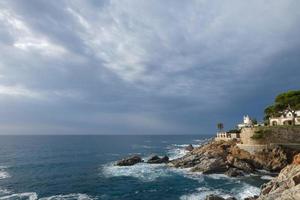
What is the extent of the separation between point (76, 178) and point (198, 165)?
2756 cm

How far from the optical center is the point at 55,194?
154 ft

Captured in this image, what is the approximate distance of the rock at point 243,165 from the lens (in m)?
58.9

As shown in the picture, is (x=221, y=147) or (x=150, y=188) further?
(x=221, y=147)

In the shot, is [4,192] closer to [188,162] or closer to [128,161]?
[128,161]

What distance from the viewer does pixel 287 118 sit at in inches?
3184

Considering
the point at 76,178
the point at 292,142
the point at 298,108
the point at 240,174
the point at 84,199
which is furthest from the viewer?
the point at 298,108

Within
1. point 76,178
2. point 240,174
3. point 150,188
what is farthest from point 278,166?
point 76,178

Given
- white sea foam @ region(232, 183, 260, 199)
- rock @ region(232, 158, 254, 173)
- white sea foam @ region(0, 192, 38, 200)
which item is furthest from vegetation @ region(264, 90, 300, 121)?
white sea foam @ region(0, 192, 38, 200)

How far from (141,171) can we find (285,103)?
163ft

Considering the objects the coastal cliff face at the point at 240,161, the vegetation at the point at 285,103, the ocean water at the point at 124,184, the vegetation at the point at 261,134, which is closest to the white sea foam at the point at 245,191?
the ocean water at the point at 124,184

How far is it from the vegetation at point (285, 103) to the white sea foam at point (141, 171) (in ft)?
138

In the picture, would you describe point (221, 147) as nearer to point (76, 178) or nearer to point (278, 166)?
point (278, 166)

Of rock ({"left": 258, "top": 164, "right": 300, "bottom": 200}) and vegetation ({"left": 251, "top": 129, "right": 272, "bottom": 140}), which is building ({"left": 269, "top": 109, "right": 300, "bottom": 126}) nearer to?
vegetation ({"left": 251, "top": 129, "right": 272, "bottom": 140})

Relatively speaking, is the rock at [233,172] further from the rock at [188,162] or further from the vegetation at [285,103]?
the vegetation at [285,103]
